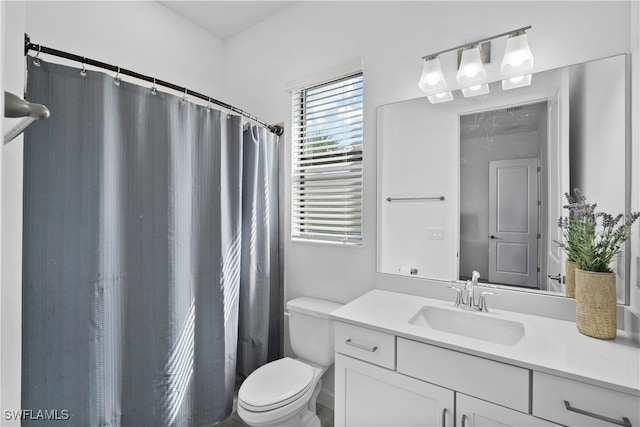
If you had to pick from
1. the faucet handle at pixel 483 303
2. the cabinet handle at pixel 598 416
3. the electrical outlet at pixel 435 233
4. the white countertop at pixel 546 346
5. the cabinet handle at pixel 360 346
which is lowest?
the cabinet handle at pixel 598 416

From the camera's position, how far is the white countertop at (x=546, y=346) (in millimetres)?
896

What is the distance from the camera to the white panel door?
4.61ft

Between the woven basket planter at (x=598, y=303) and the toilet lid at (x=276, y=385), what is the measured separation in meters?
1.30

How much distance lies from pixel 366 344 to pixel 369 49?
168 cm

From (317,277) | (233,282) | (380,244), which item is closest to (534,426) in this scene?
(380,244)

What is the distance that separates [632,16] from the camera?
1.19 m

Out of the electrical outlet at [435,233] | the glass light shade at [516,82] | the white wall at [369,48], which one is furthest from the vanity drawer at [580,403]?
the glass light shade at [516,82]

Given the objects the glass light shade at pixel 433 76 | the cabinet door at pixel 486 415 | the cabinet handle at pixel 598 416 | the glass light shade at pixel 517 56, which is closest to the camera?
the cabinet handle at pixel 598 416

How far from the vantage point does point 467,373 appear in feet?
3.51

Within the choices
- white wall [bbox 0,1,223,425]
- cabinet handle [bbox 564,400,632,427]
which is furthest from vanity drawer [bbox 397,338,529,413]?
white wall [bbox 0,1,223,425]

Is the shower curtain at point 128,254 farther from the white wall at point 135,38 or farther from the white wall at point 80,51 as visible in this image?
the white wall at point 135,38

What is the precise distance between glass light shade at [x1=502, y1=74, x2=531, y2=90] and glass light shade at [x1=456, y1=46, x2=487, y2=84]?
4.2 inches

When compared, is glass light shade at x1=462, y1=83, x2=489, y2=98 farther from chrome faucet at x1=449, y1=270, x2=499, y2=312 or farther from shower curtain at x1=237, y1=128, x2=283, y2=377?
shower curtain at x1=237, y1=128, x2=283, y2=377

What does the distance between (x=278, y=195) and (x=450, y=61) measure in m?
1.40
